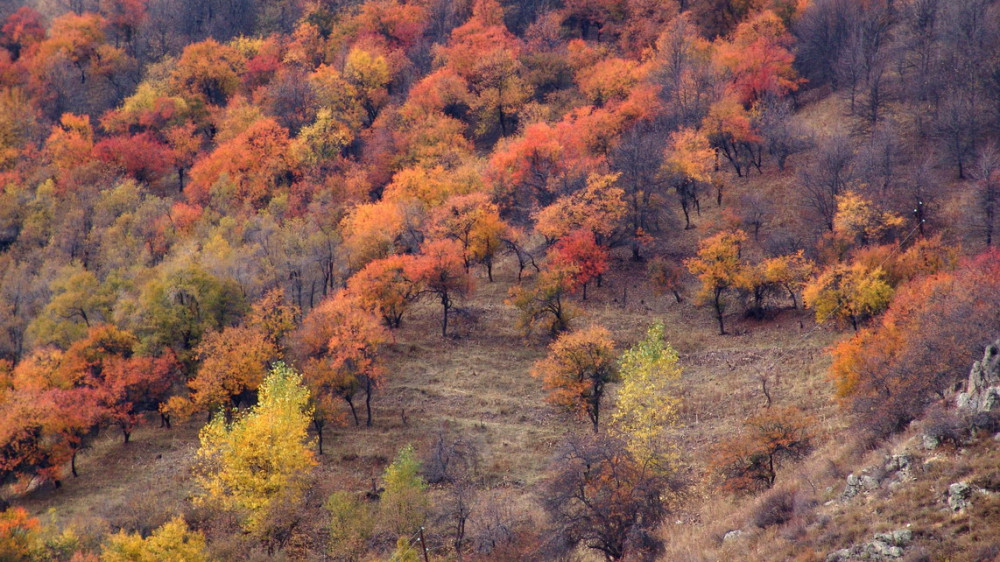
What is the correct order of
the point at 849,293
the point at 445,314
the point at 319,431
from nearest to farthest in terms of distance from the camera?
1. the point at 849,293
2. the point at 319,431
3. the point at 445,314

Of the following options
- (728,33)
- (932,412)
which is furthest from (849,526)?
(728,33)

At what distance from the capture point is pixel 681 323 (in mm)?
63719

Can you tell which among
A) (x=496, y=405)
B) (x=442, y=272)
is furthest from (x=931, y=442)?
(x=442, y=272)

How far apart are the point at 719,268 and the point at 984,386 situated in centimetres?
3260

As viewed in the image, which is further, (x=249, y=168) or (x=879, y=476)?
(x=249, y=168)

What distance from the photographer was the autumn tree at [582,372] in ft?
176

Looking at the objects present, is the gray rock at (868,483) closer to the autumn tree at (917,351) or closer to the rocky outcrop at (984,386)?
the rocky outcrop at (984,386)

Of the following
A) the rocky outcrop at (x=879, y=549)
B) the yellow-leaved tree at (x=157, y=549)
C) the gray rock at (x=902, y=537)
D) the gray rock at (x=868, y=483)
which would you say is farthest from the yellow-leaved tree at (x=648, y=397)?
the yellow-leaved tree at (x=157, y=549)

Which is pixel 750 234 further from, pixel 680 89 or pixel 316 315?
pixel 316 315

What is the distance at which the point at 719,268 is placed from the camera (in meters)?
62.1

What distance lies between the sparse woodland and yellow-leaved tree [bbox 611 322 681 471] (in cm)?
43

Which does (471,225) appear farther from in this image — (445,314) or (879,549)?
Result: (879,549)

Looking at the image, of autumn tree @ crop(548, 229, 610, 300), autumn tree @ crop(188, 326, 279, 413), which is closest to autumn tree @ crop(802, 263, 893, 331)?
autumn tree @ crop(548, 229, 610, 300)

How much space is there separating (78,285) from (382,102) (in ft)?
151
